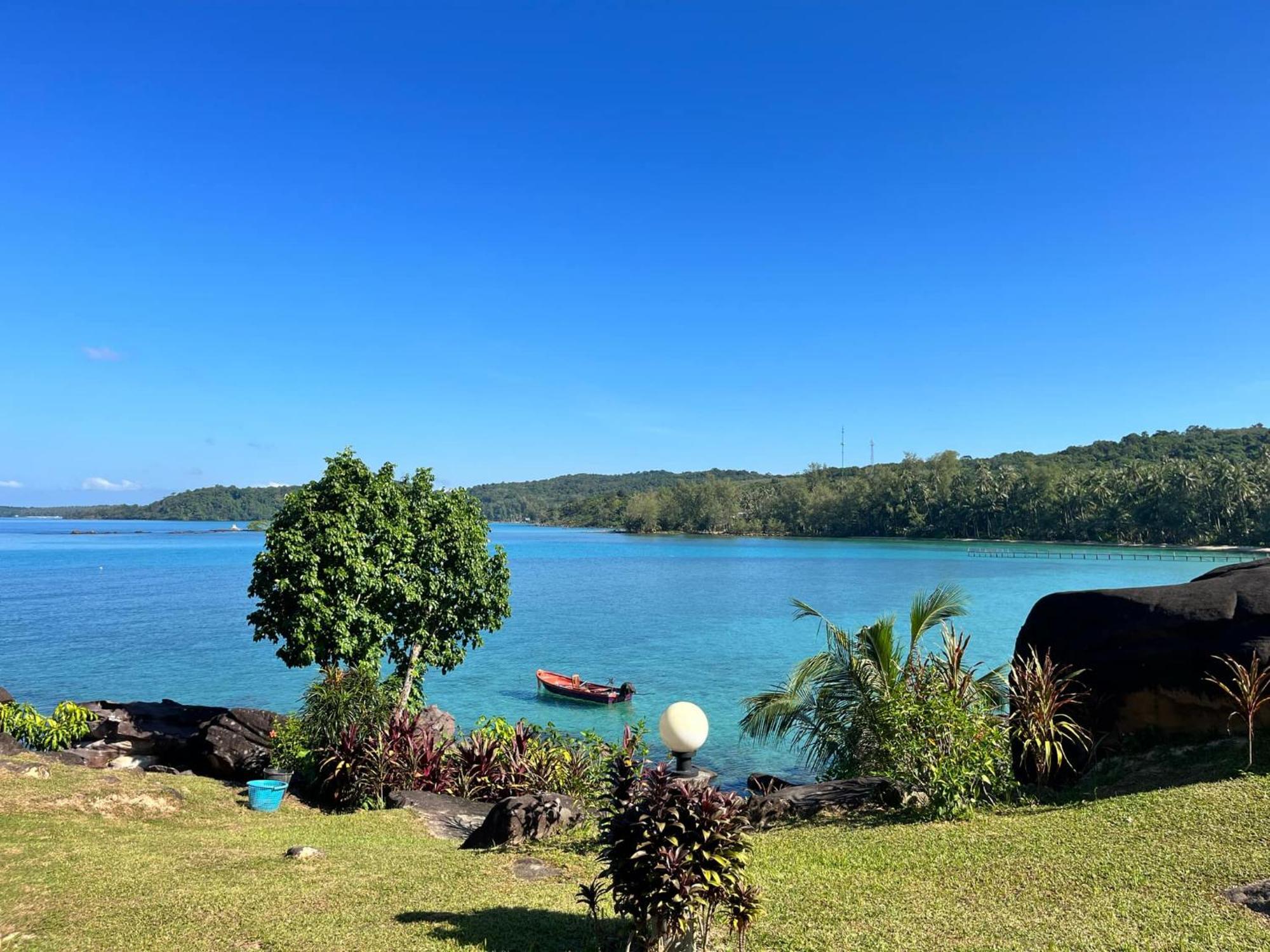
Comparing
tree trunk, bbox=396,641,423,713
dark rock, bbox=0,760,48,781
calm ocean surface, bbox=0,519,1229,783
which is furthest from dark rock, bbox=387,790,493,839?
calm ocean surface, bbox=0,519,1229,783

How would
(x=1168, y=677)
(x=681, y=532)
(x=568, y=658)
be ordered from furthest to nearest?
(x=681, y=532), (x=568, y=658), (x=1168, y=677)

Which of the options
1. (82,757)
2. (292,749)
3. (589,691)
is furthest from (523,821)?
(589,691)

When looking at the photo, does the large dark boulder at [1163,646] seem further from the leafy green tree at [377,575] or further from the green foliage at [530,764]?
the leafy green tree at [377,575]

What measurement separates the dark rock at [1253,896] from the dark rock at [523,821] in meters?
6.06

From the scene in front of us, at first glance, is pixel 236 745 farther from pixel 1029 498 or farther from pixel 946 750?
pixel 1029 498

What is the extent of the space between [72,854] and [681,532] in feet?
505

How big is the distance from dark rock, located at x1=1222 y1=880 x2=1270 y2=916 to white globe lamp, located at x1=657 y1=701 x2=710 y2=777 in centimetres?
421

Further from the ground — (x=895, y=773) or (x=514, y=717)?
(x=895, y=773)

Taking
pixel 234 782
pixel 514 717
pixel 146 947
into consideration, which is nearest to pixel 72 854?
pixel 146 947

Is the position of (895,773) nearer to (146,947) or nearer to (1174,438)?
(146,947)

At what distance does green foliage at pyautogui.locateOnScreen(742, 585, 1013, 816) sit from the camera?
849 cm

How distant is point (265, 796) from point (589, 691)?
14627 millimetres

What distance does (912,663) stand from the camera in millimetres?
10500

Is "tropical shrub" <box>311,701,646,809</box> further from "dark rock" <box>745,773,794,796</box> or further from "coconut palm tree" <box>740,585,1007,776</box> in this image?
"coconut palm tree" <box>740,585,1007,776</box>
